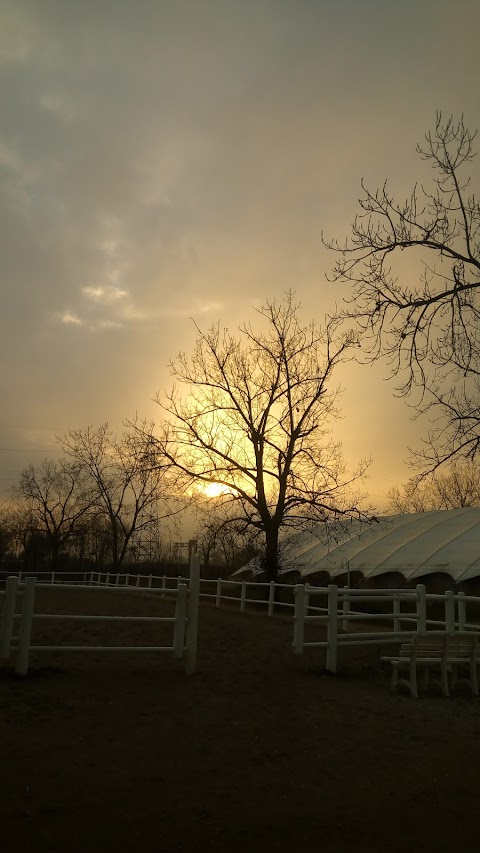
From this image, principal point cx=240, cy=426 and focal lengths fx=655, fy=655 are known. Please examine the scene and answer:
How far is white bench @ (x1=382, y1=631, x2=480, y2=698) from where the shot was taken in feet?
27.4

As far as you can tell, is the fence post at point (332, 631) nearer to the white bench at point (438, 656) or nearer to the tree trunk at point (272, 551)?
the white bench at point (438, 656)

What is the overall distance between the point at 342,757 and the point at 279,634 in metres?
8.32

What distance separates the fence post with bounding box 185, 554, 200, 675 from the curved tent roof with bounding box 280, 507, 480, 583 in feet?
59.8

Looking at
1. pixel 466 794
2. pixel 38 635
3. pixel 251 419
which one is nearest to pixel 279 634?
pixel 38 635

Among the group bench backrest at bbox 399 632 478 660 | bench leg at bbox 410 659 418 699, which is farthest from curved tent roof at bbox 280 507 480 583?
bench leg at bbox 410 659 418 699

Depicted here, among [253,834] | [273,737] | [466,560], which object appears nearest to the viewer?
[253,834]

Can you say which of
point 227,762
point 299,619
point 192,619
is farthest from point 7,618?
point 299,619

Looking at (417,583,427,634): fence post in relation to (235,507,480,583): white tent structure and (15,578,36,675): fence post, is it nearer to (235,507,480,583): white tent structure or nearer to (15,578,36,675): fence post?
(15,578,36,675): fence post

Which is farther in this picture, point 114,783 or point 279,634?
point 279,634

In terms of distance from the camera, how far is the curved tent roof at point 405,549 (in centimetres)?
2622

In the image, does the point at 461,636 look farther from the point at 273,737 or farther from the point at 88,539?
the point at 88,539

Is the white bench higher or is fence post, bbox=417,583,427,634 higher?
fence post, bbox=417,583,427,634

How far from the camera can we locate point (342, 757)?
18.4ft

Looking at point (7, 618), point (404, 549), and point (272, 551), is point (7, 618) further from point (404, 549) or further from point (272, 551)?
point (404, 549)
